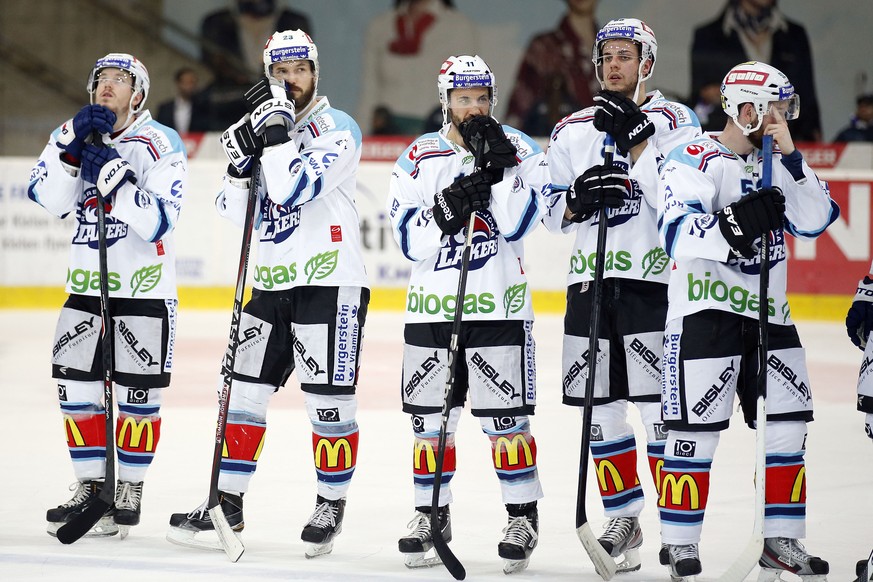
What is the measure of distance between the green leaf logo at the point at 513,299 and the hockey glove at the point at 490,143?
361 millimetres

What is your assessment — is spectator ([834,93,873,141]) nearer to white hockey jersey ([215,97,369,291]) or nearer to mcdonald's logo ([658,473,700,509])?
white hockey jersey ([215,97,369,291])

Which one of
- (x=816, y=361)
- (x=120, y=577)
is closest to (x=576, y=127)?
(x=120, y=577)

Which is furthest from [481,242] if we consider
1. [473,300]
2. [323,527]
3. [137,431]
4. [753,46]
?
[753,46]

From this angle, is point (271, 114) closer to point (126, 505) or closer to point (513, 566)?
point (126, 505)

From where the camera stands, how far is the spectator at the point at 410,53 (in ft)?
46.1

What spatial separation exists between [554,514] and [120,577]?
1605mm

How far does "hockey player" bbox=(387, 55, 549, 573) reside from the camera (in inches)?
154

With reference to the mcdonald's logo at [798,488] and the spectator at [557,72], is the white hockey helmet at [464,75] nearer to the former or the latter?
the mcdonald's logo at [798,488]

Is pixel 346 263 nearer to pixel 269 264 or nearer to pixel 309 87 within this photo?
pixel 269 264

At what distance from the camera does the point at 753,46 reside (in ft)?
43.1

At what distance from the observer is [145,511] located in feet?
15.3

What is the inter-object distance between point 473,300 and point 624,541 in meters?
0.87

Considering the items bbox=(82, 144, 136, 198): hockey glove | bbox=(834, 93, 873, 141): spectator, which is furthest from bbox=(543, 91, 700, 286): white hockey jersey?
bbox=(834, 93, 873, 141): spectator

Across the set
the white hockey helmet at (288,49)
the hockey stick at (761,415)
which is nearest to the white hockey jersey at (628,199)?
the hockey stick at (761,415)
